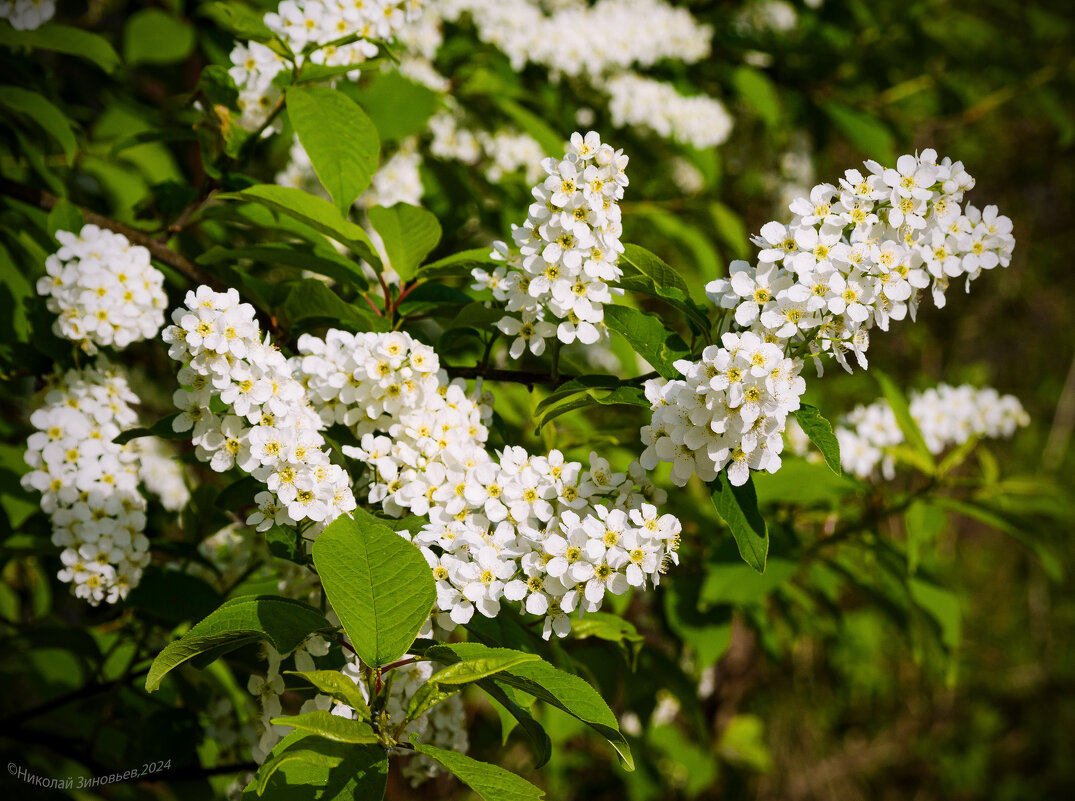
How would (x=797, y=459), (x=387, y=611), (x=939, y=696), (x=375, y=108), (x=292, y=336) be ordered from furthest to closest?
(x=939, y=696), (x=375, y=108), (x=797, y=459), (x=292, y=336), (x=387, y=611)

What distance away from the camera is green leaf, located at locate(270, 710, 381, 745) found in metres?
0.98

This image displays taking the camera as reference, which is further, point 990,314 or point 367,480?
point 990,314

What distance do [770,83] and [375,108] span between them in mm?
1961

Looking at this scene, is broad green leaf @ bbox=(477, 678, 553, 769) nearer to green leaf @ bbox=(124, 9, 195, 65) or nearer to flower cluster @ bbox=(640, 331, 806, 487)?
flower cluster @ bbox=(640, 331, 806, 487)

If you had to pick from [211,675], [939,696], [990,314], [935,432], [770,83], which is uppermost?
[770,83]

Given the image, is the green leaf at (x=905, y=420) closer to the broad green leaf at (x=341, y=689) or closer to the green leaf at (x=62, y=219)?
the broad green leaf at (x=341, y=689)

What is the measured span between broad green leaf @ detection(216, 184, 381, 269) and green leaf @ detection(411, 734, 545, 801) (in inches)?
33.9

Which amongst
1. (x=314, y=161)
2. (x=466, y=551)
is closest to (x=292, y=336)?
(x=314, y=161)

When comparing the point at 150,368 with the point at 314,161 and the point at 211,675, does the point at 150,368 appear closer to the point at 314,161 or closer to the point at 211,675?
the point at 211,675

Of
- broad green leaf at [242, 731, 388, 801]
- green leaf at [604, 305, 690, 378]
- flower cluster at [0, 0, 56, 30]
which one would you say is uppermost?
flower cluster at [0, 0, 56, 30]

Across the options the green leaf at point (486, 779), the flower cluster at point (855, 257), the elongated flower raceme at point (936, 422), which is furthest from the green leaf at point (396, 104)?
the green leaf at point (486, 779)

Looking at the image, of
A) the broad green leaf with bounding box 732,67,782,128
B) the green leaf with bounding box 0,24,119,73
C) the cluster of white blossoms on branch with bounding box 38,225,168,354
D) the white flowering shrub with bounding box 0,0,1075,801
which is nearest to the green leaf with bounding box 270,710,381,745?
the white flowering shrub with bounding box 0,0,1075,801

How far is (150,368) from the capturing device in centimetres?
333

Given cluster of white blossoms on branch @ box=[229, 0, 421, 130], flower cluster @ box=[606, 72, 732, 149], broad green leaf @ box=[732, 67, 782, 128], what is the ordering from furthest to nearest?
broad green leaf @ box=[732, 67, 782, 128], flower cluster @ box=[606, 72, 732, 149], cluster of white blossoms on branch @ box=[229, 0, 421, 130]
